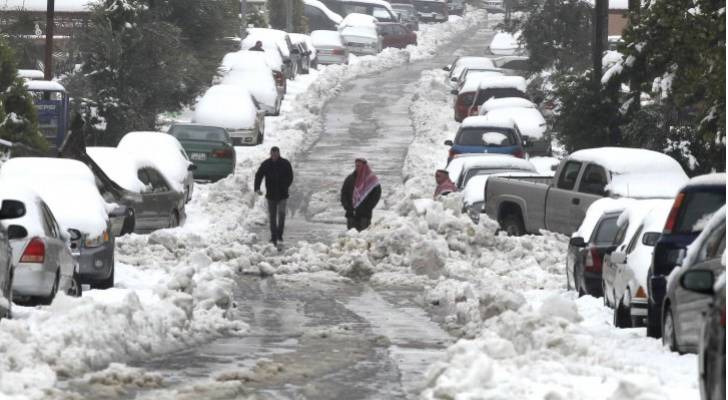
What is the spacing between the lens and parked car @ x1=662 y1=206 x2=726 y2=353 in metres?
13.3

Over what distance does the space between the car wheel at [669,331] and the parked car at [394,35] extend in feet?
236

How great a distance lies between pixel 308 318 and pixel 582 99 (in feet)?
59.0

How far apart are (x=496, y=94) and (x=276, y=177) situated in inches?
1005

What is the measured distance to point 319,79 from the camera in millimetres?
67375

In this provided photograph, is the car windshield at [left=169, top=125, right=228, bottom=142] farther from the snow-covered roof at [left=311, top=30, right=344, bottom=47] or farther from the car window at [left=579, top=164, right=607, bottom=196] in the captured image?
the snow-covered roof at [left=311, top=30, right=344, bottom=47]

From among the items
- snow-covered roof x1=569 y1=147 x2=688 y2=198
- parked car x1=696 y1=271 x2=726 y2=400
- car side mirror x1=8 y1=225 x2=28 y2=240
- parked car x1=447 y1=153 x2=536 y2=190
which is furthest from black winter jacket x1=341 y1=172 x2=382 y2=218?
parked car x1=696 y1=271 x2=726 y2=400

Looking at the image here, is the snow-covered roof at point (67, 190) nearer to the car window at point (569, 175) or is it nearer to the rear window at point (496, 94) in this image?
the car window at point (569, 175)

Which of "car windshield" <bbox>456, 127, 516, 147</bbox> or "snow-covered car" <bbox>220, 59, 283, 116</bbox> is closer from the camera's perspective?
"car windshield" <bbox>456, 127, 516, 147</bbox>

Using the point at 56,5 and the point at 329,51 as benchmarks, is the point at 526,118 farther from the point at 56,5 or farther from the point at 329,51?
the point at 329,51

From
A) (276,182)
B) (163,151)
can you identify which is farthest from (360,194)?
(163,151)

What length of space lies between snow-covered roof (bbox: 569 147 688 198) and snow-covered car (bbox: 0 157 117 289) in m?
7.16

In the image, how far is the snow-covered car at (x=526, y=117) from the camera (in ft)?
151

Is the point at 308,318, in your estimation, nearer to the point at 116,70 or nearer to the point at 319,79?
the point at 116,70

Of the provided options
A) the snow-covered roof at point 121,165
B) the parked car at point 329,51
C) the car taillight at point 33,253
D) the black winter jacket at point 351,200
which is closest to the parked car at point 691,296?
the car taillight at point 33,253
